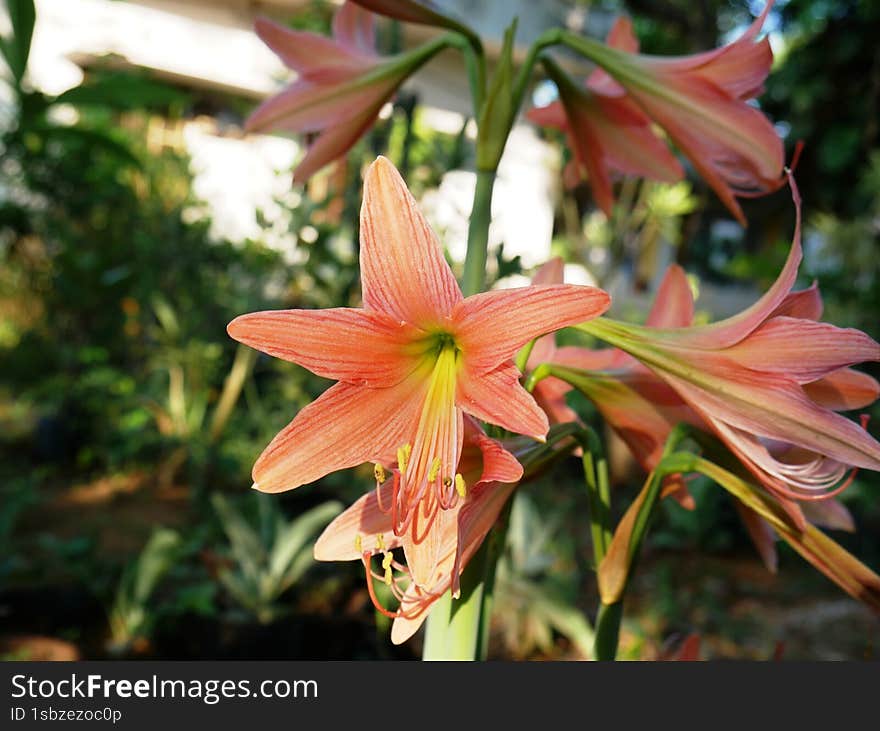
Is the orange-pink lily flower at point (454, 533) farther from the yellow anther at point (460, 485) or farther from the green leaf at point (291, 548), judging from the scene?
the green leaf at point (291, 548)

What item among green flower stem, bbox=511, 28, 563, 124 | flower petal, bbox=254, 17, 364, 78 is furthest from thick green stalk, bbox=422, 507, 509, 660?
flower petal, bbox=254, 17, 364, 78

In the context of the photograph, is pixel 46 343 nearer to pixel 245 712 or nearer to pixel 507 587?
pixel 507 587

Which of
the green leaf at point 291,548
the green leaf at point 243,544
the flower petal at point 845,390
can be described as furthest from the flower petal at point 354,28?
the green leaf at point 243,544

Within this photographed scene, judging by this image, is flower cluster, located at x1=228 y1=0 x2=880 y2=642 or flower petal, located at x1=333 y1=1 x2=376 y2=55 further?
flower petal, located at x1=333 y1=1 x2=376 y2=55

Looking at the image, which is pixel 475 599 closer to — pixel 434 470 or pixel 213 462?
pixel 434 470

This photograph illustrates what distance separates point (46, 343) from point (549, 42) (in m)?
4.21

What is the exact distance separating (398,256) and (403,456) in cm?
14

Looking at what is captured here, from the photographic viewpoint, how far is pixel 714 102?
753 mm

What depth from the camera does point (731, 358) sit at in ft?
1.92

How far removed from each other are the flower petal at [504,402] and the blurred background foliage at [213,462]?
0.85 m

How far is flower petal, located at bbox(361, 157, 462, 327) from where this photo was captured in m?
0.51

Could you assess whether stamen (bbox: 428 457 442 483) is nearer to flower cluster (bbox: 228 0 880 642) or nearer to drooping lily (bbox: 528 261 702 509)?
flower cluster (bbox: 228 0 880 642)

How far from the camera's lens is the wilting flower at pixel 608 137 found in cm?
84

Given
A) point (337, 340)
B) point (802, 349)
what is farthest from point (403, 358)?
point (802, 349)
